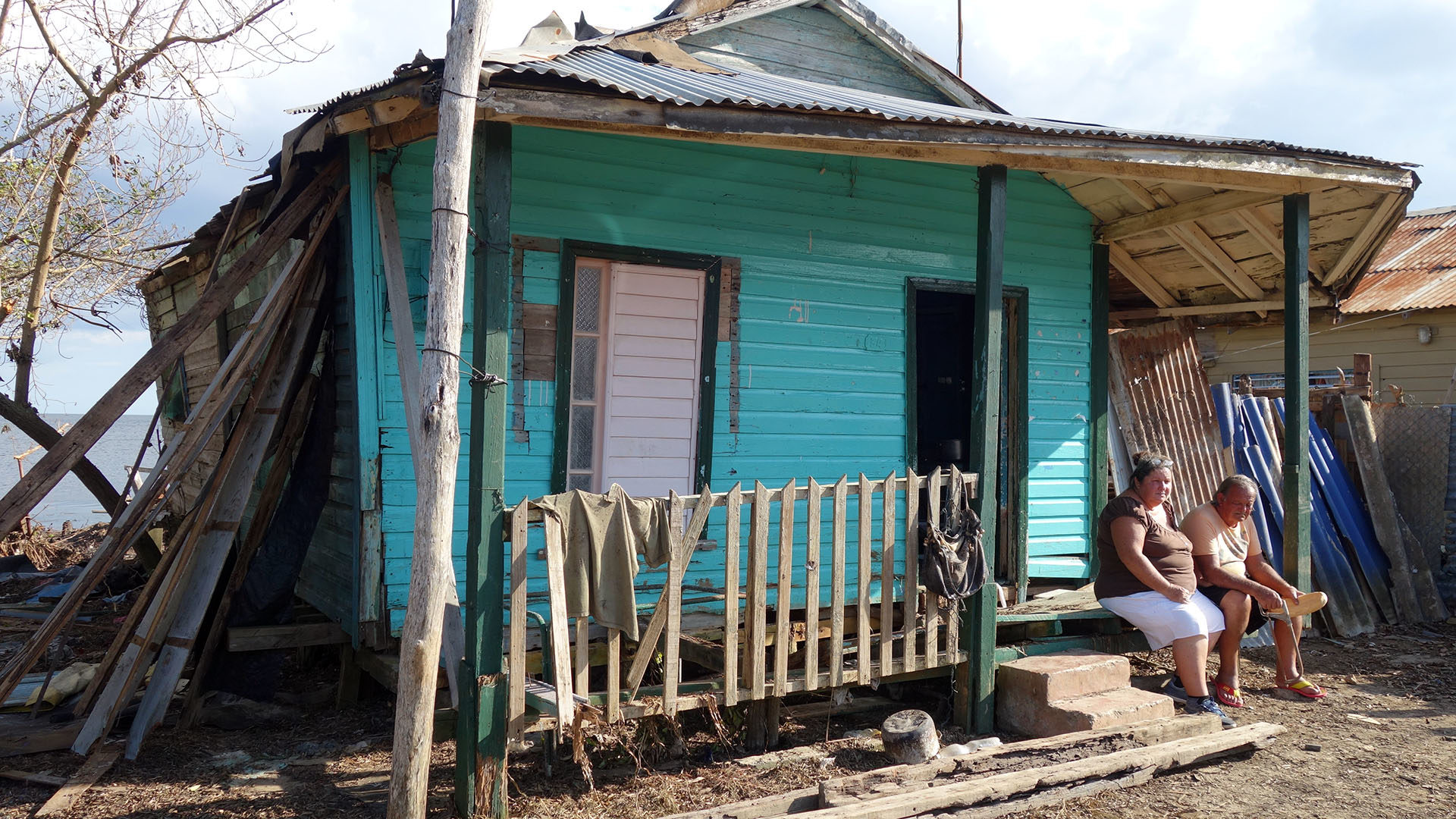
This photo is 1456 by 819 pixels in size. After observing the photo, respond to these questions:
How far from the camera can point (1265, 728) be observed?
5664 mm

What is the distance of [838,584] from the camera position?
5.18 m

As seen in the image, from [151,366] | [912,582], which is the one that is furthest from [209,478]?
[912,582]

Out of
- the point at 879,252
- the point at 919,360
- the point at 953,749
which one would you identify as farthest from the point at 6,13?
the point at 953,749

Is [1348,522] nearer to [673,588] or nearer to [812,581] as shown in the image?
[812,581]

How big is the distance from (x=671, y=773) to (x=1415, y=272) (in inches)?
630

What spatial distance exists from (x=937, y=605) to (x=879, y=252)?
9.16 feet

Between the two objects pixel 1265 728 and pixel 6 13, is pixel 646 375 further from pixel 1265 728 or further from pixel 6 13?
pixel 6 13

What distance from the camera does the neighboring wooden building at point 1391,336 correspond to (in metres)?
14.3

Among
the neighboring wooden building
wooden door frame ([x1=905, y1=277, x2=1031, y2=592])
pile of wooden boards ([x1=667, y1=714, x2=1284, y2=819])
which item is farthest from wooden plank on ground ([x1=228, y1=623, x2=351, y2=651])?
the neighboring wooden building

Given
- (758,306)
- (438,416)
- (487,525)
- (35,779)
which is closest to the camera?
(438,416)

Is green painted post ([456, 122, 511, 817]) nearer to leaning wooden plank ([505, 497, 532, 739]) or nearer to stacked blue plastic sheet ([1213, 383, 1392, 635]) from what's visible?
leaning wooden plank ([505, 497, 532, 739])

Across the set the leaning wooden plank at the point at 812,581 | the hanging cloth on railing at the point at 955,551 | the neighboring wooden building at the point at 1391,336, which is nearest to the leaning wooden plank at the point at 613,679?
the leaning wooden plank at the point at 812,581

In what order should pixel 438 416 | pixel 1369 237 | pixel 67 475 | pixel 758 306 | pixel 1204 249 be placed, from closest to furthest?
pixel 438 416 → pixel 758 306 → pixel 1369 237 → pixel 1204 249 → pixel 67 475

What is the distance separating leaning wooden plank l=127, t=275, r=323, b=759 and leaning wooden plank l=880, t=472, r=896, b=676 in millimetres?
3665
